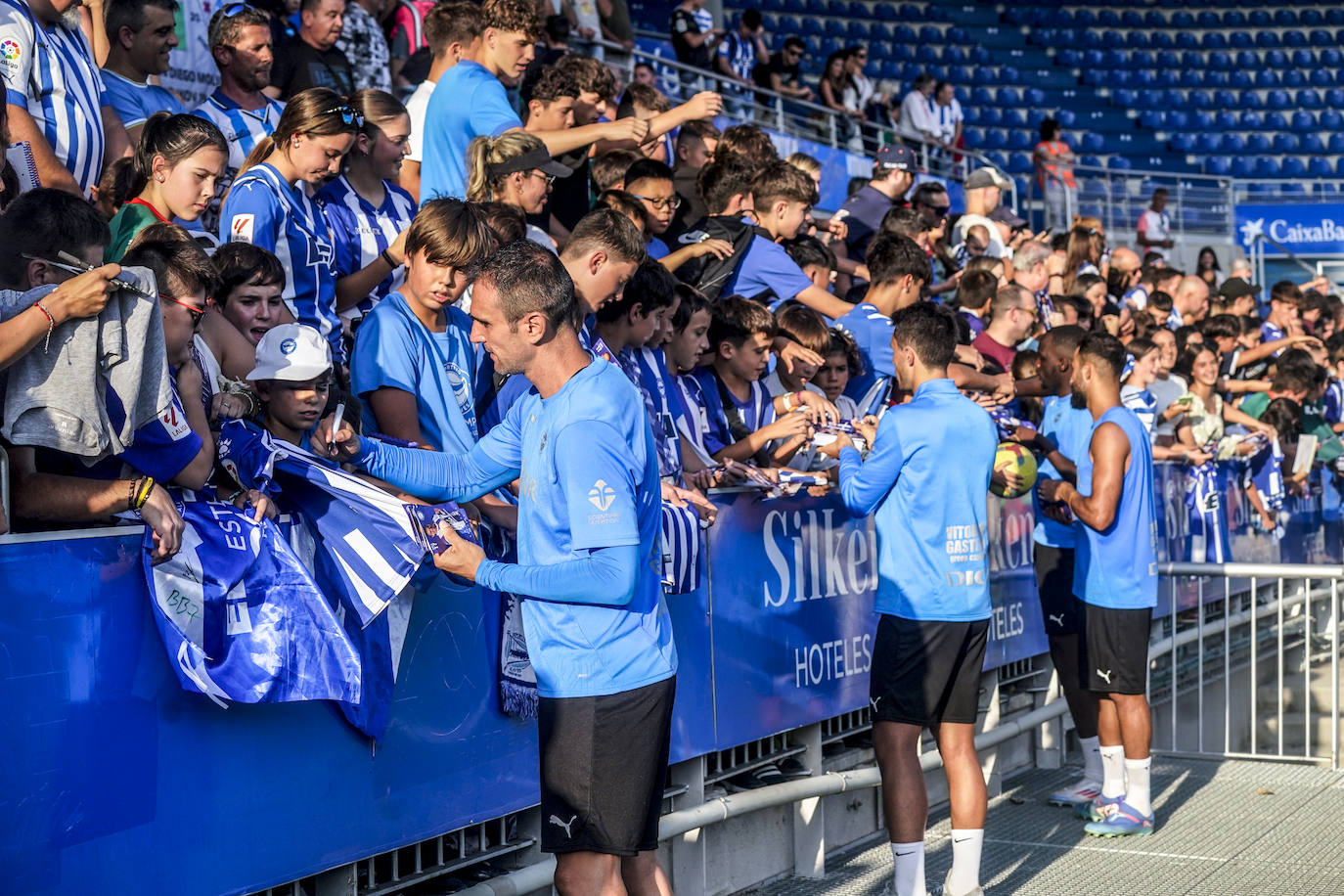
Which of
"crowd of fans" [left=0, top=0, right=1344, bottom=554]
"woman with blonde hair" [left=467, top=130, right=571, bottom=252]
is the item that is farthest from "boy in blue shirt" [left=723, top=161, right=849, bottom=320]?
"woman with blonde hair" [left=467, top=130, right=571, bottom=252]

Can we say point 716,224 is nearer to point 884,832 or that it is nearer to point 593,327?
point 593,327

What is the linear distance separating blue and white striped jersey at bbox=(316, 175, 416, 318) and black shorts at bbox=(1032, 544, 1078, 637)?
359 cm

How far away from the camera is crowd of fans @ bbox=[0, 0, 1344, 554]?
132 inches

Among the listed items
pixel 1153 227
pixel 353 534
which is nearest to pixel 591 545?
pixel 353 534

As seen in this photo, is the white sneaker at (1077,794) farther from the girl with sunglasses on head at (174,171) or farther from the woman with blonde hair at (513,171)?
the girl with sunglasses on head at (174,171)


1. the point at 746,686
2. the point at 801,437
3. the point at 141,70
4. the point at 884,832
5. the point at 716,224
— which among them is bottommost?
the point at 884,832

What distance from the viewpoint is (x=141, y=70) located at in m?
5.77

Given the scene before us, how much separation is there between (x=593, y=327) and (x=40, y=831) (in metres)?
2.71

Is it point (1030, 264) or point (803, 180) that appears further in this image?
point (1030, 264)

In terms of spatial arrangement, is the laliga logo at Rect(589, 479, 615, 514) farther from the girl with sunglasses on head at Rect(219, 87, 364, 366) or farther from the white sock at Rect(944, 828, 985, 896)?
the white sock at Rect(944, 828, 985, 896)

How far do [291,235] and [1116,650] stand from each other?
13.7 feet

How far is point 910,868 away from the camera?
5.21 m

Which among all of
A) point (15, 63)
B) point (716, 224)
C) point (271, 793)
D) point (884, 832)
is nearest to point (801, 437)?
point (716, 224)

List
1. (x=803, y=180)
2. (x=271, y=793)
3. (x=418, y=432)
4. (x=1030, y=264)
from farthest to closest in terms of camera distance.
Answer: (x=1030, y=264), (x=803, y=180), (x=418, y=432), (x=271, y=793)
